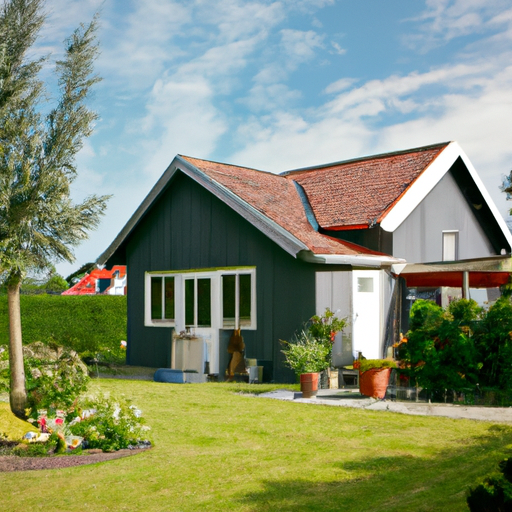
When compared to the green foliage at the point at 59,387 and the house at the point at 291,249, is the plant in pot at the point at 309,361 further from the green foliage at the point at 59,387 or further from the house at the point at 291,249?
the green foliage at the point at 59,387

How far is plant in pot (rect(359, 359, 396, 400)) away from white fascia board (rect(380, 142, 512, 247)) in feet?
16.4

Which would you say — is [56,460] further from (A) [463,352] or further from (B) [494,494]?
(A) [463,352]

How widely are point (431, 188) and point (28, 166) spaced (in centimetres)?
1223

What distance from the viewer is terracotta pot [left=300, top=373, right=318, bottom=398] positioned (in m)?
13.2

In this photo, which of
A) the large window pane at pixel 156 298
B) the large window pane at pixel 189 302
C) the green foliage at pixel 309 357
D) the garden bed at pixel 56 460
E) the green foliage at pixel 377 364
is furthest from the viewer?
the large window pane at pixel 156 298

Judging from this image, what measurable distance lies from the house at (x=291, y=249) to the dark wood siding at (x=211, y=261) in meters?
0.03

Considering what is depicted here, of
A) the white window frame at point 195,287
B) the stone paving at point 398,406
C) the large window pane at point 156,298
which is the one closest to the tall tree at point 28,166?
the stone paving at point 398,406

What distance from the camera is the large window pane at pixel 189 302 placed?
1856cm

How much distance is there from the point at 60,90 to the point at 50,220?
1.98 m

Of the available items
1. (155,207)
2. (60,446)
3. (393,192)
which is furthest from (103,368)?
(60,446)

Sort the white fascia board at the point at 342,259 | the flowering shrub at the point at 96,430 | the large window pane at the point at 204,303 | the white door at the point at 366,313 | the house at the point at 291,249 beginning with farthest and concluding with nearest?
the large window pane at the point at 204,303 < the white door at the point at 366,313 < the house at the point at 291,249 < the white fascia board at the point at 342,259 < the flowering shrub at the point at 96,430

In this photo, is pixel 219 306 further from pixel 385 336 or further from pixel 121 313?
pixel 121 313

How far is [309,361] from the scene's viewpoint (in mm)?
14148

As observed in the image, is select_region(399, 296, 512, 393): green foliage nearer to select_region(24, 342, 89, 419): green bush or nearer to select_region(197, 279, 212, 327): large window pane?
select_region(24, 342, 89, 419): green bush
